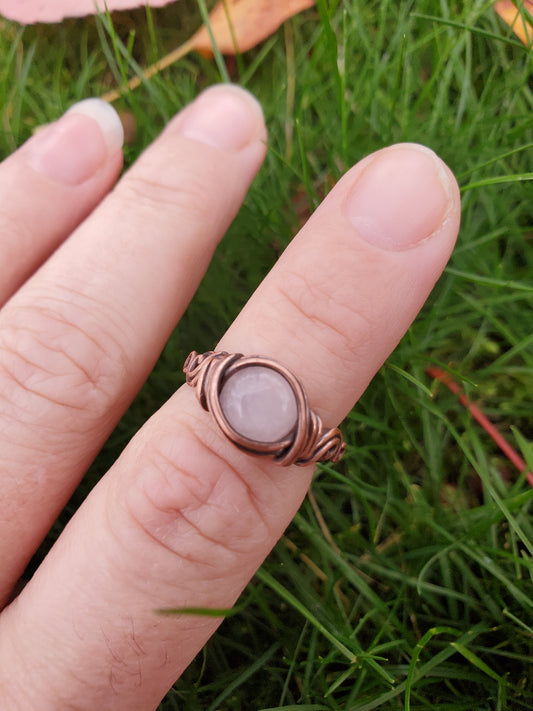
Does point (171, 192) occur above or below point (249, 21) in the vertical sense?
below

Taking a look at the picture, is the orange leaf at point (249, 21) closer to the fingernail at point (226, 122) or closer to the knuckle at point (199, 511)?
the fingernail at point (226, 122)

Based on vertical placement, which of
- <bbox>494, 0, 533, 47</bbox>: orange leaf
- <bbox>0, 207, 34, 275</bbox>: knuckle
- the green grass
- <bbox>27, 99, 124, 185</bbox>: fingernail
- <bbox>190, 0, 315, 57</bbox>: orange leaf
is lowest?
the green grass

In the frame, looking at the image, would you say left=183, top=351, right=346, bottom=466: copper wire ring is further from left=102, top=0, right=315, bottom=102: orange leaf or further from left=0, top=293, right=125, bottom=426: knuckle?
left=102, top=0, right=315, bottom=102: orange leaf

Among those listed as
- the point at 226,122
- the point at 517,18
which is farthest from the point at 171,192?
the point at 517,18

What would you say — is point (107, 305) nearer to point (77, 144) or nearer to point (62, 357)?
point (62, 357)

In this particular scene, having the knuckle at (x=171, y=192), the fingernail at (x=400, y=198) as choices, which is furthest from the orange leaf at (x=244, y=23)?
the fingernail at (x=400, y=198)

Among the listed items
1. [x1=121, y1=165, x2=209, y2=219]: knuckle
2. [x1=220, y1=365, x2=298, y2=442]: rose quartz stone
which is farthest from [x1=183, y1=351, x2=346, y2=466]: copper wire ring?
[x1=121, y1=165, x2=209, y2=219]: knuckle

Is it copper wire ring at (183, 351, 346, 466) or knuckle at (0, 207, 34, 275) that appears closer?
copper wire ring at (183, 351, 346, 466)
